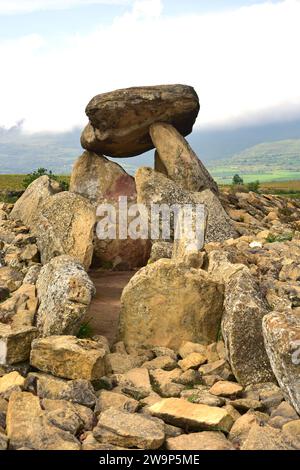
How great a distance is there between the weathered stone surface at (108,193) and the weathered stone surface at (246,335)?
32.4ft

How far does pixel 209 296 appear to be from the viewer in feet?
42.8

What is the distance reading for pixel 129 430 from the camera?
8.55 metres

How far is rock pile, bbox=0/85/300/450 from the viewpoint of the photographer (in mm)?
8945

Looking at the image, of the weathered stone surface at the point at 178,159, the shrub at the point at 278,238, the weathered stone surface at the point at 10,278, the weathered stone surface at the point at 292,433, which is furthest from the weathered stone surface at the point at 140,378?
the weathered stone surface at the point at 178,159

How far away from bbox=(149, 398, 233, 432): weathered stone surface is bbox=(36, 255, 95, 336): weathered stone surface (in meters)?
3.23

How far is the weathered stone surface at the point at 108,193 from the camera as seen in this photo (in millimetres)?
21797

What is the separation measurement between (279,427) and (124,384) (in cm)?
321

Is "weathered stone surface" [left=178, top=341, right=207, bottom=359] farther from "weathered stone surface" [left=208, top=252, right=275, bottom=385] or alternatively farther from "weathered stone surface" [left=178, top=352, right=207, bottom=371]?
"weathered stone surface" [left=208, top=252, right=275, bottom=385]

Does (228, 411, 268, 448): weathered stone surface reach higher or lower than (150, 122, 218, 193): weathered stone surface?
lower

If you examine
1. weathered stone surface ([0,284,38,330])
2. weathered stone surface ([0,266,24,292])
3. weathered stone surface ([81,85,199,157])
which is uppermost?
weathered stone surface ([81,85,199,157])

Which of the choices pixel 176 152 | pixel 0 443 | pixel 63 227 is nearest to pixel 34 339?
pixel 0 443

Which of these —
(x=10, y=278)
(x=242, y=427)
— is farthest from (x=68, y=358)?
(x=10, y=278)

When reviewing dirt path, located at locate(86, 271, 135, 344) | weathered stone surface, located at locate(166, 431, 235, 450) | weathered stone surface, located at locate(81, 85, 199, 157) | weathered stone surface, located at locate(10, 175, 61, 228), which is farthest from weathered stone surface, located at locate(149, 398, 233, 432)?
weathered stone surface, located at locate(81, 85, 199, 157)

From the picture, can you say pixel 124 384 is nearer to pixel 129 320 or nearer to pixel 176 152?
pixel 129 320
